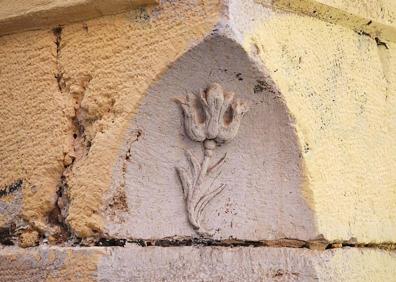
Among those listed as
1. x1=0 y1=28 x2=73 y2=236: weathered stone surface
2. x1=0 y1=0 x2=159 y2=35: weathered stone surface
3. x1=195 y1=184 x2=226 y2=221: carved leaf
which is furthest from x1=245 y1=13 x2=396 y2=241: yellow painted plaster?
x1=0 y1=28 x2=73 y2=236: weathered stone surface

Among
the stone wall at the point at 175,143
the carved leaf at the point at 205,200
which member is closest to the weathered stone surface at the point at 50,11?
the stone wall at the point at 175,143

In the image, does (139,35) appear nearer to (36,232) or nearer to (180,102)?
(180,102)

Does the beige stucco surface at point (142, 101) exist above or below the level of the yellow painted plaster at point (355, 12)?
below

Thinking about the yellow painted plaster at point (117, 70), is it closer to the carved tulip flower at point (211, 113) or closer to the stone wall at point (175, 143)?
the stone wall at point (175, 143)

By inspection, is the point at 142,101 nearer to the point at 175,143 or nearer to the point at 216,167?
the point at 175,143

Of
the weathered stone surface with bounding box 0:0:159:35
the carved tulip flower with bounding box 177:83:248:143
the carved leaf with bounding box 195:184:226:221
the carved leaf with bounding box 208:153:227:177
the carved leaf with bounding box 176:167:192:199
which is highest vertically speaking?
the weathered stone surface with bounding box 0:0:159:35

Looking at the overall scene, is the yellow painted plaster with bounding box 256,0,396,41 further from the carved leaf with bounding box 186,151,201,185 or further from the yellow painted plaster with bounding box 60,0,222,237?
the carved leaf with bounding box 186,151,201,185

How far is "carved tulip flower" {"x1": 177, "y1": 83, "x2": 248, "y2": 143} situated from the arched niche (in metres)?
0.02

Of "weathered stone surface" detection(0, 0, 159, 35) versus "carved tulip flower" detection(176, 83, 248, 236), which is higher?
"weathered stone surface" detection(0, 0, 159, 35)

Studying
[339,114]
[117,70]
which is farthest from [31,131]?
[339,114]

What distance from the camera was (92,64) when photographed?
1982mm

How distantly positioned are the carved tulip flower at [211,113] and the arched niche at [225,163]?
0.02 metres

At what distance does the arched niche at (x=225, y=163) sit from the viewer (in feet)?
6.27

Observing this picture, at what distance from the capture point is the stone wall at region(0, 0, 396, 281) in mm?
1896
